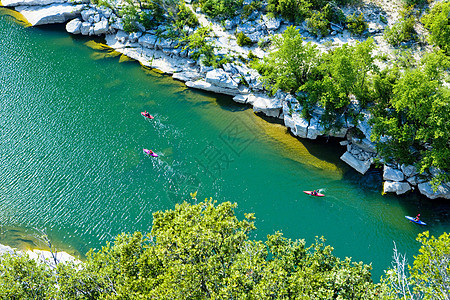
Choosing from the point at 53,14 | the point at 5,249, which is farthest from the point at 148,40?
the point at 5,249

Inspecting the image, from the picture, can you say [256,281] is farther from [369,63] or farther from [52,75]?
[52,75]

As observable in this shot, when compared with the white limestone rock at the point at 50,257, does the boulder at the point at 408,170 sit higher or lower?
higher

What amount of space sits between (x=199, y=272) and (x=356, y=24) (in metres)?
39.5

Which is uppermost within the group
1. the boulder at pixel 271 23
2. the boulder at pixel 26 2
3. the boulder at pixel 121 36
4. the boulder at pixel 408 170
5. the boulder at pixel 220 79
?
the boulder at pixel 271 23

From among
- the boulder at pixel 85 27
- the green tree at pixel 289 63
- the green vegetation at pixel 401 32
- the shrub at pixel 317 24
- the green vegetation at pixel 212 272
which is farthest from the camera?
the boulder at pixel 85 27

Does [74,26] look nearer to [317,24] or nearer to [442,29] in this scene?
[317,24]

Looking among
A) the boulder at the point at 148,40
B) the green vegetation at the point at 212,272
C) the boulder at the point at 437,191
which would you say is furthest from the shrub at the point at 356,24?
the green vegetation at the point at 212,272

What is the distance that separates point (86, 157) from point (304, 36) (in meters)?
33.5

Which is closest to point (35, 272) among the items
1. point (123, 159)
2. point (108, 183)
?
point (108, 183)

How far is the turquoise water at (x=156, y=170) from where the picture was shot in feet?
115

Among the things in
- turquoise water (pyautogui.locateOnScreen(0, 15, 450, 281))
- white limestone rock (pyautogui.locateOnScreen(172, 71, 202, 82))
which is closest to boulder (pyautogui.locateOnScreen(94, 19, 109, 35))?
turquoise water (pyautogui.locateOnScreen(0, 15, 450, 281))

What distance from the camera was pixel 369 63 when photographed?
37125 mm

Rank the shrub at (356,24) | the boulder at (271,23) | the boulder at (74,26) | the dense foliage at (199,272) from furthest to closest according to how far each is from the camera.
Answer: the boulder at (74,26) < the boulder at (271,23) < the shrub at (356,24) < the dense foliage at (199,272)

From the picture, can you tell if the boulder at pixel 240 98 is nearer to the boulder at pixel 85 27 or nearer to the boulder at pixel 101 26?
the boulder at pixel 101 26
